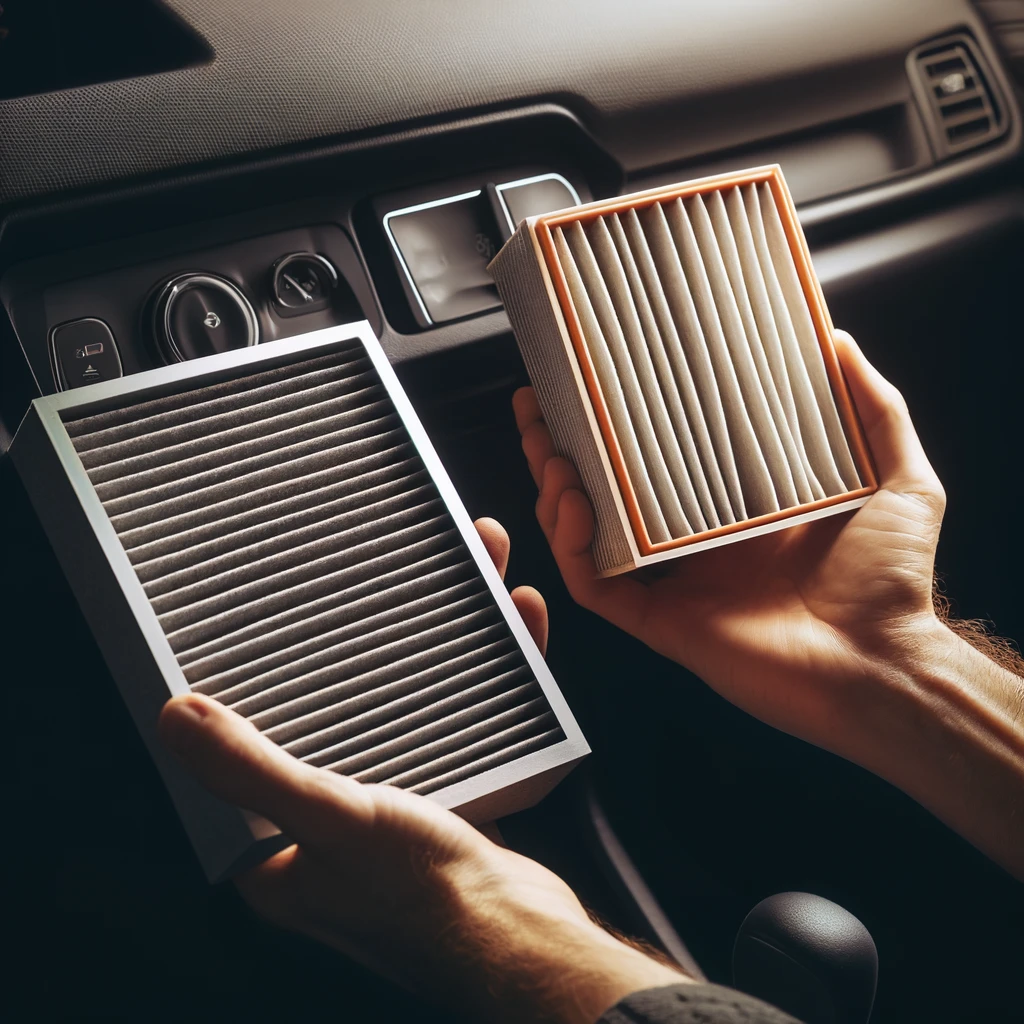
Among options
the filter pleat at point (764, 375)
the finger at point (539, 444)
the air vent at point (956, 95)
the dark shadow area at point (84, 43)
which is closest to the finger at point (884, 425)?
the filter pleat at point (764, 375)

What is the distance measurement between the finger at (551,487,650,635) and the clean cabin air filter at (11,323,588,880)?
169 mm

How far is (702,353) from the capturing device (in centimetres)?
95

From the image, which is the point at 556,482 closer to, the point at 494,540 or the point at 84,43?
the point at 494,540

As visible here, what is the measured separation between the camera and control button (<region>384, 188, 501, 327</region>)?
114 cm

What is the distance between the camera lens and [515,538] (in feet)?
4.33

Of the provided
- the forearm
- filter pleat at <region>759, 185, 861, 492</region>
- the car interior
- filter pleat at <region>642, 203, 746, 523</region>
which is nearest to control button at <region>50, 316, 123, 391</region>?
the car interior

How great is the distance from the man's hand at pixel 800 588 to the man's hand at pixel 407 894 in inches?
15.3

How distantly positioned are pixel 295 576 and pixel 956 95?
50.6 inches

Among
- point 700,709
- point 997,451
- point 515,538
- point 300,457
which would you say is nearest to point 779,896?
point 700,709

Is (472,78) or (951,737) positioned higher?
(472,78)

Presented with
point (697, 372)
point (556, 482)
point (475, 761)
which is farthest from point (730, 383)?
point (475, 761)

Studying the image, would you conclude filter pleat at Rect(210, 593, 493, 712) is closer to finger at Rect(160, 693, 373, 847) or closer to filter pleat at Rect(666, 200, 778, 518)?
finger at Rect(160, 693, 373, 847)

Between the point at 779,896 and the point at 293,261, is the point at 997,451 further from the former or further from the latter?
the point at 293,261

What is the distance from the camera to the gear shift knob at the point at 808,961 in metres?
0.94
